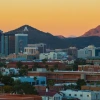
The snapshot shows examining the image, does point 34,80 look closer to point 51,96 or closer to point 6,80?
point 6,80

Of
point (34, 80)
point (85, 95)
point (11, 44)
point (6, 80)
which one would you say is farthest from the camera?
point (11, 44)

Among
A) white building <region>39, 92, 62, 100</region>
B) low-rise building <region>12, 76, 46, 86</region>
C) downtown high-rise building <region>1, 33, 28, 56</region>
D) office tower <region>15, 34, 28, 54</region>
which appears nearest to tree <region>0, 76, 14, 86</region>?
low-rise building <region>12, 76, 46, 86</region>

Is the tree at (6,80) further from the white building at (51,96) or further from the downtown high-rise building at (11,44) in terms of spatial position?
the downtown high-rise building at (11,44)

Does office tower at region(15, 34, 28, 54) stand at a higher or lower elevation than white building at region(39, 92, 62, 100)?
higher

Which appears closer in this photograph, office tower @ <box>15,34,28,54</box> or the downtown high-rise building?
office tower @ <box>15,34,28,54</box>

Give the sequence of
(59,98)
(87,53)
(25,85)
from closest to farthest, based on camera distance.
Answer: (59,98) < (25,85) < (87,53)

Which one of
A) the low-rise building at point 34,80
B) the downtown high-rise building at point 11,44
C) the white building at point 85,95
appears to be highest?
the downtown high-rise building at point 11,44

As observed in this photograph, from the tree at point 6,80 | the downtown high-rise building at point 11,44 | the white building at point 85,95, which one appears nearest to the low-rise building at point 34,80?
the tree at point 6,80

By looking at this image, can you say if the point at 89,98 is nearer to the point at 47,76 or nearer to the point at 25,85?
the point at 25,85

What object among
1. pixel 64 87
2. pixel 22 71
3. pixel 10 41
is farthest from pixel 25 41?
pixel 64 87

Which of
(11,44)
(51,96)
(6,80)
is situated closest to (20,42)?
(11,44)

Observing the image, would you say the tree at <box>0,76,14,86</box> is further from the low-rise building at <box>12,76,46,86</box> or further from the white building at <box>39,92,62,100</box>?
the white building at <box>39,92,62,100</box>
